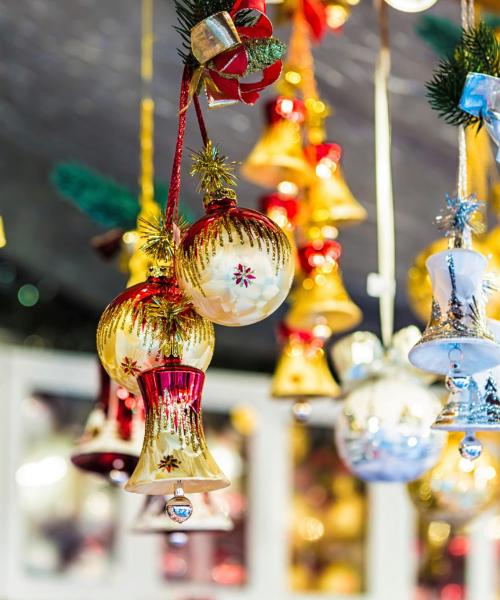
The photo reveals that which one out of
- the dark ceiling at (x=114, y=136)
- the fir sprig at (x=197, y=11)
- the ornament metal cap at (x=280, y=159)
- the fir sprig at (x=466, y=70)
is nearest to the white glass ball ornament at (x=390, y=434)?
the ornament metal cap at (x=280, y=159)

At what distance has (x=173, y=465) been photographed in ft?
4.21

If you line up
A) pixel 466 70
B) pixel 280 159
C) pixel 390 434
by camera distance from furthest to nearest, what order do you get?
pixel 280 159 → pixel 390 434 → pixel 466 70

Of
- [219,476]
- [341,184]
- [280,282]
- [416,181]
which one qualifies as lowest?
[219,476]

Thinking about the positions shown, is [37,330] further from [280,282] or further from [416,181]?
[280,282]

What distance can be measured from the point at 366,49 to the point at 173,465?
146 centimetres

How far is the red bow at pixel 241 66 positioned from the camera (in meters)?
1.29

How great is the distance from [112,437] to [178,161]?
2.21 feet

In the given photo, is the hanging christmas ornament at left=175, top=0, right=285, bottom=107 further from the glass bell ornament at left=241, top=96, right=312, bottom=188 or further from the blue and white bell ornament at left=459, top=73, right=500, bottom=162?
the glass bell ornament at left=241, top=96, right=312, bottom=188

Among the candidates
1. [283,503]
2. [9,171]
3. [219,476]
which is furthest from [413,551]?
[219,476]

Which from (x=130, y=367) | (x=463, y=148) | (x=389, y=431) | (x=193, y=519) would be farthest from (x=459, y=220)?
(x=193, y=519)

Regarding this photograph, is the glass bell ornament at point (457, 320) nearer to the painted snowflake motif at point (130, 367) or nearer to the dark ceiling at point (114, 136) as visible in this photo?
the painted snowflake motif at point (130, 367)

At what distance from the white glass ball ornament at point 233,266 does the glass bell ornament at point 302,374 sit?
96 centimetres

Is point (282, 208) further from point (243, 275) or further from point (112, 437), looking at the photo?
point (243, 275)

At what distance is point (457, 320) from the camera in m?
1.34
